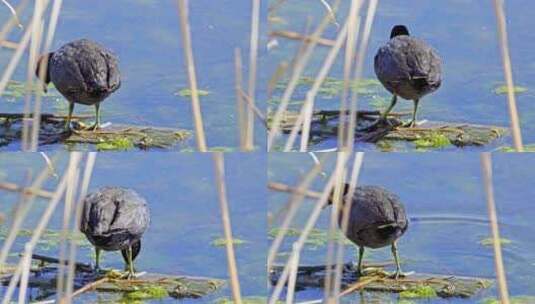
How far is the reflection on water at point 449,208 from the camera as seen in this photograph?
4090 millimetres

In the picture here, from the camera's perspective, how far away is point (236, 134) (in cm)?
406

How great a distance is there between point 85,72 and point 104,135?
1.11 feet

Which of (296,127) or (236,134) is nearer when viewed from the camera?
(296,127)

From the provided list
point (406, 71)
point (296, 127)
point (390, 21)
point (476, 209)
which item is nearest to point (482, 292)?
point (476, 209)

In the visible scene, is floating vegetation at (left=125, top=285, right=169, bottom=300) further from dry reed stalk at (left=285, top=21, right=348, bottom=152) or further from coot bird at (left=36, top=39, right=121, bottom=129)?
dry reed stalk at (left=285, top=21, right=348, bottom=152)

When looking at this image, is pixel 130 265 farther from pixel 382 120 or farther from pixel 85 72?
pixel 382 120

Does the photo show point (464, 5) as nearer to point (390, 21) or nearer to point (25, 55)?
point (390, 21)

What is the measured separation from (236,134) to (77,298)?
71 centimetres

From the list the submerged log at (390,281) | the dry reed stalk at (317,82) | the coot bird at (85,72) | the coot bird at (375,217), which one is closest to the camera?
the dry reed stalk at (317,82)

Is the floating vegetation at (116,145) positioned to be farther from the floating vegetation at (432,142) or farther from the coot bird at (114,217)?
the floating vegetation at (432,142)

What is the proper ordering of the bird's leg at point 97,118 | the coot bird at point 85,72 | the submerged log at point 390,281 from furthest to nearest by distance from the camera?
the bird's leg at point 97,118 < the submerged log at point 390,281 < the coot bird at point 85,72

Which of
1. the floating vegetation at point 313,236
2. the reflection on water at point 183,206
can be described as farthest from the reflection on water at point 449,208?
the reflection on water at point 183,206

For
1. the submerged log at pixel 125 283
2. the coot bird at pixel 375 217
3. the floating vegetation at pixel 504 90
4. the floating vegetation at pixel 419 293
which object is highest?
the floating vegetation at pixel 504 90

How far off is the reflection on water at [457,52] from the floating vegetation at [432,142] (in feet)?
0.22
